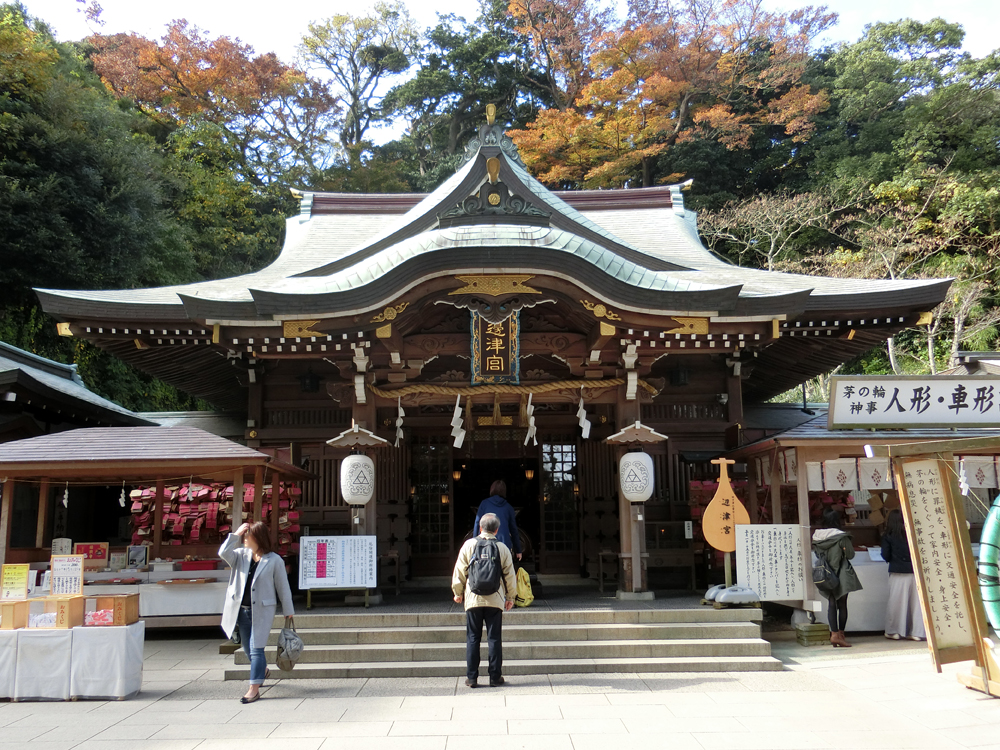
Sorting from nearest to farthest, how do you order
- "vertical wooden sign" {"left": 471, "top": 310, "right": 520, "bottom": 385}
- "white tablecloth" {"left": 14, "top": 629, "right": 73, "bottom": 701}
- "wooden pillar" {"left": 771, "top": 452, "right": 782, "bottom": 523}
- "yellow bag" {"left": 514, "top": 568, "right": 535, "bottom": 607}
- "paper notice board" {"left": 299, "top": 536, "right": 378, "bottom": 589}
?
"white tablecloth" {"left": 14, "top": 629, "right": 73, "bottom": 701} → "yellow bag" {"left": 514, "top": 568, "right": 535, "bottom": 607} → "paper notice board" {"left": 299, "top": 536, "right": 378, "bottom": 589} → "wooden pillar" {"left": 771, "top": 452, "right": 782, "bottom": 523} → "vertical wooden sign" {"left": 471, "top": 310, "right": 520, "bottom": 385}

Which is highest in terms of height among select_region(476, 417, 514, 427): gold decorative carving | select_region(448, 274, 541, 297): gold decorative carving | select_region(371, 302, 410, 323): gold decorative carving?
select_region(448, 274, 541, 297): gold decorative carving

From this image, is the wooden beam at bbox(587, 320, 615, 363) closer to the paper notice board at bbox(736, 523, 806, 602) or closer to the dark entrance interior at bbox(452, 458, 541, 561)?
the paper notice board at bbox(736, 523, 806, 602)

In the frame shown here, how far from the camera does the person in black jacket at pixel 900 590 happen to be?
329 inches

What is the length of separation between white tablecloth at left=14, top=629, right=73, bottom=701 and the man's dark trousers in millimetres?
3454

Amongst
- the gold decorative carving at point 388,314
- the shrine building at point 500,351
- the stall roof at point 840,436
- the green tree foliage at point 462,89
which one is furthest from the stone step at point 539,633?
the green tree foliage at point 462,89

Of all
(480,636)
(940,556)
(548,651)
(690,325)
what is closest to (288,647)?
(480,636)

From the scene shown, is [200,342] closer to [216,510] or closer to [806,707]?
[216,510]

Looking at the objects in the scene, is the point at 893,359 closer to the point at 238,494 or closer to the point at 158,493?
the point at 238,494

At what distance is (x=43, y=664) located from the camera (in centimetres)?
622

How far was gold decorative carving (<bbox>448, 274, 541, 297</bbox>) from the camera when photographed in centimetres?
877

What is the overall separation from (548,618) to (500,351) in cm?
329

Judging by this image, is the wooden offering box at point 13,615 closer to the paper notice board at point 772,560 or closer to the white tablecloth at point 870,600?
the paper notice board at point 772,560

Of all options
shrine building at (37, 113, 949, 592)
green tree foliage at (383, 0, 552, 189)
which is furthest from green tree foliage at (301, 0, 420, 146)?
shrine building at (37, 113, 949, 592)

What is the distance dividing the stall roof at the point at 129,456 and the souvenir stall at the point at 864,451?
6289 millimetres
